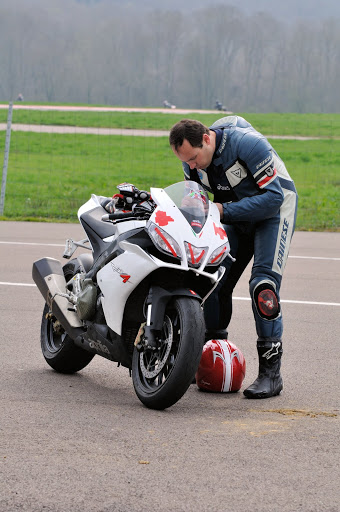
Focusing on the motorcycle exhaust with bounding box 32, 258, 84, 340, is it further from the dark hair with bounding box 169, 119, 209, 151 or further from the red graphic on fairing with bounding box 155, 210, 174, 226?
the dark hair with bounding box 169, 119, 209, 151

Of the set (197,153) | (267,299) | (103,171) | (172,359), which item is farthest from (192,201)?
(103,171)

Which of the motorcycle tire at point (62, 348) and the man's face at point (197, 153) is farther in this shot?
the motorcycle tire at point (62, 348)

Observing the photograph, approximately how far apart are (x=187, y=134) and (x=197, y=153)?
5.8 inches

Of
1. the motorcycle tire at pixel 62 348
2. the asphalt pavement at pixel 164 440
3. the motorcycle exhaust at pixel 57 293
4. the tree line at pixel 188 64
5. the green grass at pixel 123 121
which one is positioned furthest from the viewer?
the tree line at pixel 188 64

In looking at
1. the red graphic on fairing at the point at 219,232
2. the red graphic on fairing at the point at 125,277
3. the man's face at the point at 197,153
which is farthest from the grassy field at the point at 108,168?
the red graphic on fairing at the point at 125,277

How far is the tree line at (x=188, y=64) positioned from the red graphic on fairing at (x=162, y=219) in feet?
311

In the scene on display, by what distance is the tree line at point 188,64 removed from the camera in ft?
334

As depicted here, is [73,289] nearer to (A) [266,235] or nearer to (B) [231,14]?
(A) [266,235]

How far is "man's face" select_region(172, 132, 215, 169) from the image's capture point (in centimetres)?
576

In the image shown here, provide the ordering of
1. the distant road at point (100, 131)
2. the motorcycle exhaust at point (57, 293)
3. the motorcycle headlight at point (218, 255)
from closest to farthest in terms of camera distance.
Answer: the motorcycle headlight at point (218, 255) → the motorcycle exhaust at point (57, 293) → the distant road at point (100, 131)

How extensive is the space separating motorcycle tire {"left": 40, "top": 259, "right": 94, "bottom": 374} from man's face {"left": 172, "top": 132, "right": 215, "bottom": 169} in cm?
115

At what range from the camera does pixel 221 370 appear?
5.98 metres

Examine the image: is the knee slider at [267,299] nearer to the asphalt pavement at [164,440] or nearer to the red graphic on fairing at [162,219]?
the asphalt pavement at [164,440]

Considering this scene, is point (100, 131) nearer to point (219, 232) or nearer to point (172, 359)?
point (219, 232)
